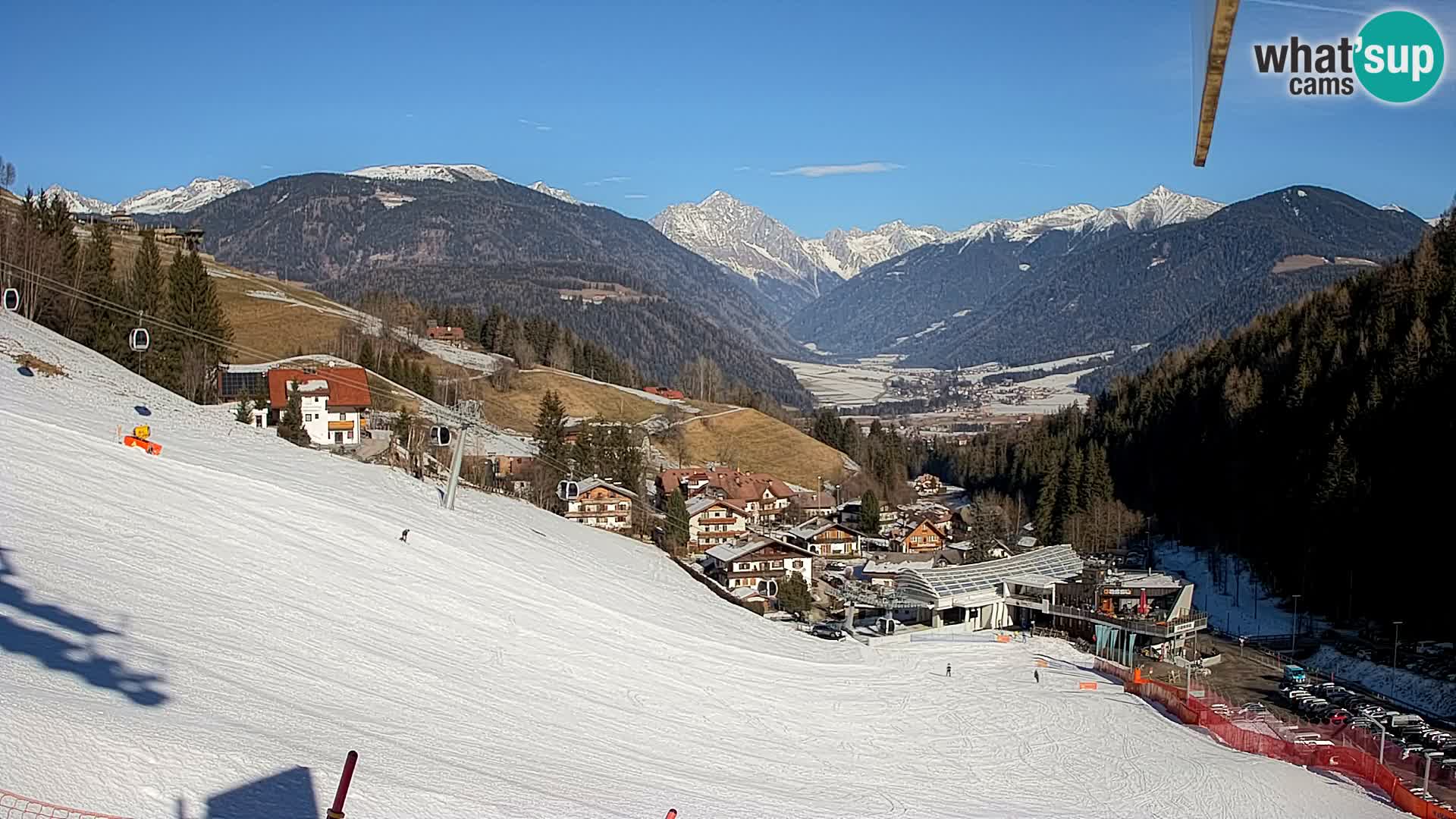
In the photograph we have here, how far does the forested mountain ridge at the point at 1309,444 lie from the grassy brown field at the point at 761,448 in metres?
14.4

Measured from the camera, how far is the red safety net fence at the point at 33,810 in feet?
28.3

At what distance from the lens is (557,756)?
1528 cm

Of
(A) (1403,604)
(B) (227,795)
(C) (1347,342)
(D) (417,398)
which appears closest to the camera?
(B) (227,795)

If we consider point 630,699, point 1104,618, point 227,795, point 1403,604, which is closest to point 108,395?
point 630,699

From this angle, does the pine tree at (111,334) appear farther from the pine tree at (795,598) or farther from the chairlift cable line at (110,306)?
the pine tree at (795,598)

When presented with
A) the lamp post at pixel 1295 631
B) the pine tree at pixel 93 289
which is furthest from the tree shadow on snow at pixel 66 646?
the lamp post at pixel 1295 631

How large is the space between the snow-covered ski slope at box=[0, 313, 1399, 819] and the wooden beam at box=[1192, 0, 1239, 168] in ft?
29.0

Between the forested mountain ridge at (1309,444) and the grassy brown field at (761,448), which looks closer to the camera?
the forested mountain ridge at (1309,444)

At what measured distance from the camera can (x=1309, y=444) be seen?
61.6 metres

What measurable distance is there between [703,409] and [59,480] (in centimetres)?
9152

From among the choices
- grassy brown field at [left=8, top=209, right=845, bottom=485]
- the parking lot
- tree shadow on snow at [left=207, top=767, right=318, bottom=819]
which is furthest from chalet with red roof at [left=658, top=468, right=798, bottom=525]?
tree shadow on snow at [left=207, top=767, right=318, bottom=819]

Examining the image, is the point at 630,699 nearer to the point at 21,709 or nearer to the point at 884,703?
the point at 884,703

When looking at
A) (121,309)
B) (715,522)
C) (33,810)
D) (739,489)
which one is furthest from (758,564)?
(33,810)

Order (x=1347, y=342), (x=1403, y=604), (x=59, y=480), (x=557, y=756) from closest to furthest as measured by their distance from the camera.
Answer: (x=557, y=756) < (x=59, y=480) < (x=1403, y=604) < (x=1347, y=342)
